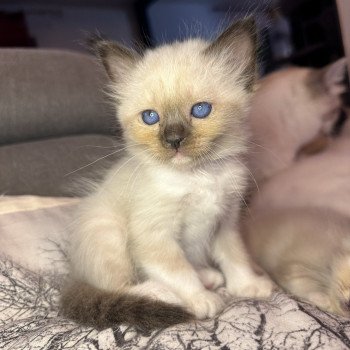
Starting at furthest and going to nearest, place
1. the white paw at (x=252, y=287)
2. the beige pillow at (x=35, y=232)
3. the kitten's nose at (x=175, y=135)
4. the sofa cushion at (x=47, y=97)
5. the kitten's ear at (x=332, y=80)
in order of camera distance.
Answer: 1. the sofa cushion at (x=47, y=97)
2. the kitten's ear at (x=332, y=80)
3. the beige pillow at (x=35, y=232)
4. the white paw at (x=252, y=287)
5. the kitten's nose at (x=175, y=135)

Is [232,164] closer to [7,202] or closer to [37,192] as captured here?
[7,202]

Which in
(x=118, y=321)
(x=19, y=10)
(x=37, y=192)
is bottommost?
(x=118, y=321)

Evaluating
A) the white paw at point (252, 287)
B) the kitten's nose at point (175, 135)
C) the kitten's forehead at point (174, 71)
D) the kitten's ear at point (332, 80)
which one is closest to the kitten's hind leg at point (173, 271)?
the white paw at point (252, 287)

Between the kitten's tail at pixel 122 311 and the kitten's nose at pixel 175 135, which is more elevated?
the kitten's nose at pixel 175 135

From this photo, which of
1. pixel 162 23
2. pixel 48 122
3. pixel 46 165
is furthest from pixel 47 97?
pixel 162 23

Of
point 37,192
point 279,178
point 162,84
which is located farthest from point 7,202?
point 279,178

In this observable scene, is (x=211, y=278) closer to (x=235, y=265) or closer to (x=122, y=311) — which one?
(x=235, y=265)

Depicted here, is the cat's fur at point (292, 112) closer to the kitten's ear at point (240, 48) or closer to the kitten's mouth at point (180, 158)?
the kitten's ear at point (240, 48)
